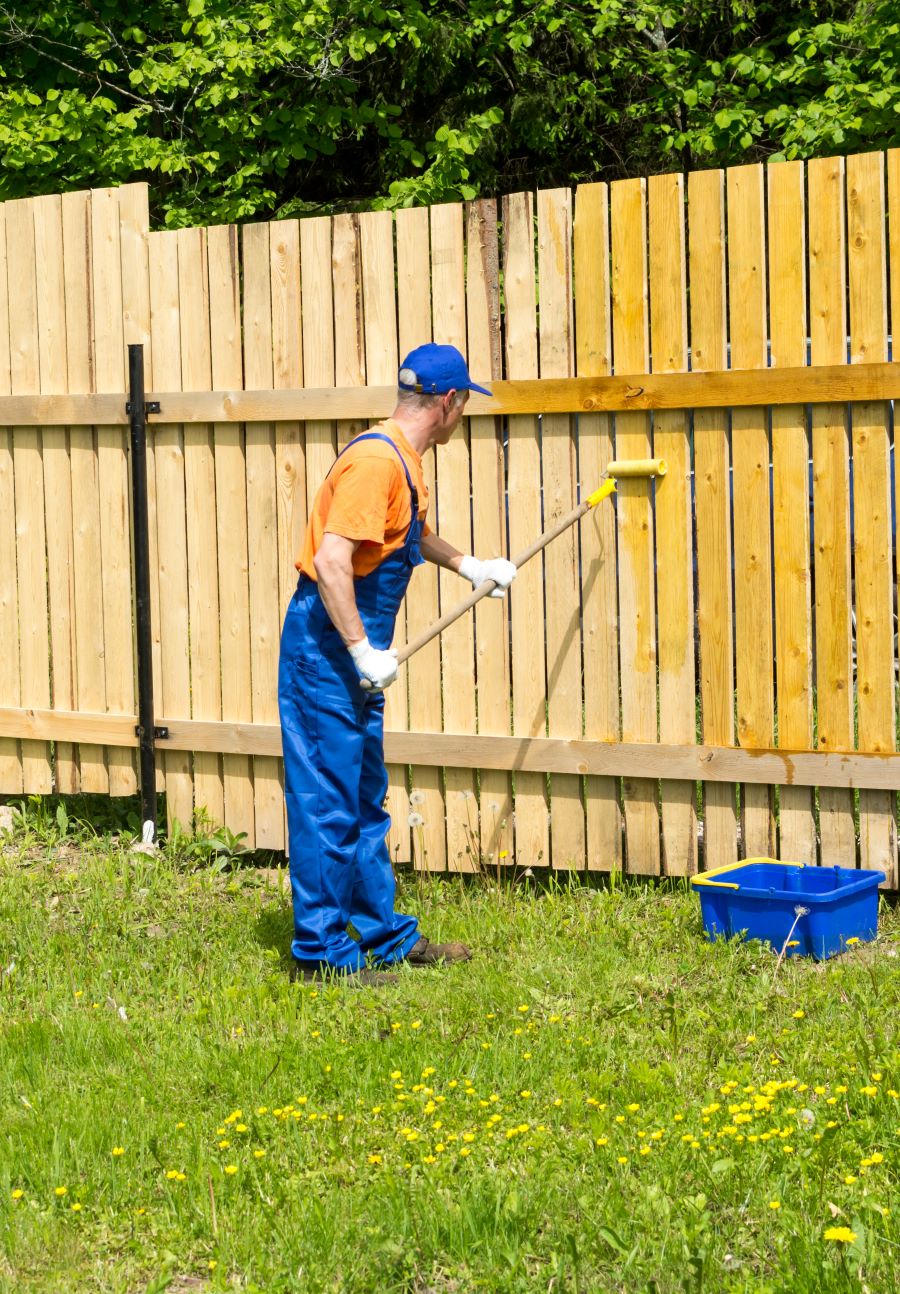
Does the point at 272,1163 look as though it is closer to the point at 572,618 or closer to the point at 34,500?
the point at 572,618

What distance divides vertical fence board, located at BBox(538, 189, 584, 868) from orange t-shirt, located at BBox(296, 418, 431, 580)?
0.88m

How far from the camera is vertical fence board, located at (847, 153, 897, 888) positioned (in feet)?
15.9

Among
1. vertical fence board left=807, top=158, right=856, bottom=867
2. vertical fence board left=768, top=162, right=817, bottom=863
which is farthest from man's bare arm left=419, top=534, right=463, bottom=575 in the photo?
vertical fence board left=807, top=158, right=856, bottom=867

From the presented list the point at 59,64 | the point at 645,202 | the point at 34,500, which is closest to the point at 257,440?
the point at 34,500

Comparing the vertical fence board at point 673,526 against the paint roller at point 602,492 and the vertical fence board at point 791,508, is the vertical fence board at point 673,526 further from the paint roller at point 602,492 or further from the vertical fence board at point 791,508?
the vertical fence board at point 791,508

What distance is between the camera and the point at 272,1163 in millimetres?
3209

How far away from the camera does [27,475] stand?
638 cm

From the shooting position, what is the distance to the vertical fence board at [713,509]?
16.6ft

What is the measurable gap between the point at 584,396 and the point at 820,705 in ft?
4.35

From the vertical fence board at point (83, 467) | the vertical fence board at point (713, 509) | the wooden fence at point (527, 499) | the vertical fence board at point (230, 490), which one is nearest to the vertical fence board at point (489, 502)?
the wooden fence at point (527, 499)

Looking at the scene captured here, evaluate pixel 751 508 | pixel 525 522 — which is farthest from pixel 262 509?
pixel 751 508

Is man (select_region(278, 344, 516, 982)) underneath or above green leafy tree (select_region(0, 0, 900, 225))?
underneath

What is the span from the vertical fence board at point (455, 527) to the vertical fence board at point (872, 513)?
1376 millimetres

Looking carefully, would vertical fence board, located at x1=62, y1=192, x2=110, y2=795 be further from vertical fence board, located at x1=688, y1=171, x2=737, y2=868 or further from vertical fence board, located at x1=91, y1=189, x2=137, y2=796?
vertical fence board, located at x1=688, y1=171, x2=737, y2=868
